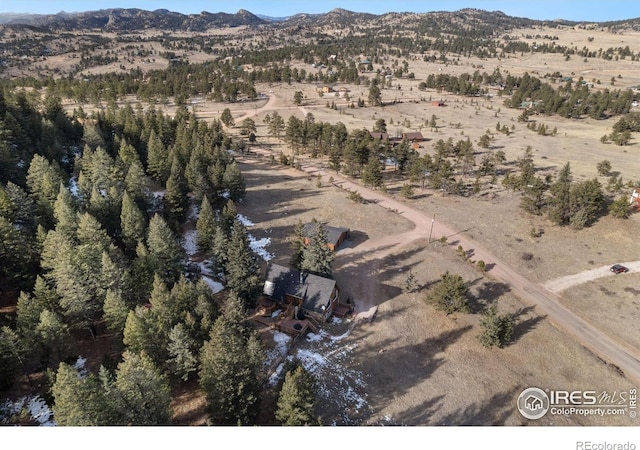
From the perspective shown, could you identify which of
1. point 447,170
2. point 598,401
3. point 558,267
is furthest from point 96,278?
point 447,170

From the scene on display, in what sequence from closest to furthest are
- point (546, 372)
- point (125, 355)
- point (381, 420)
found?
point (125, 355) < point (381, 420) < point (546, 372)

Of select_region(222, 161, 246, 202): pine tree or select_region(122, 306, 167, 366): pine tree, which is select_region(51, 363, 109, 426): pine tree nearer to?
select_region(122, 306, 167, 366): pine tree

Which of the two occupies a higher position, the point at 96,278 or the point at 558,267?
the point at 96,278

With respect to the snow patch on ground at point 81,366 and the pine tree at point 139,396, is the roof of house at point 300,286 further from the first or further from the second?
the pine tree at point 139,396

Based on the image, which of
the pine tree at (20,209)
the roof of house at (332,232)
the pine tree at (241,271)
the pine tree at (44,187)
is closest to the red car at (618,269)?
the roof of house at (332,232)

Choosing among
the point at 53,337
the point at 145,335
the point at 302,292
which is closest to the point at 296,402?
the point at 145,335

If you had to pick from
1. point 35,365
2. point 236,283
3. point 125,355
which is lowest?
point 35,365

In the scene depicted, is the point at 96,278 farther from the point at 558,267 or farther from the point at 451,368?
the point at 558,267
